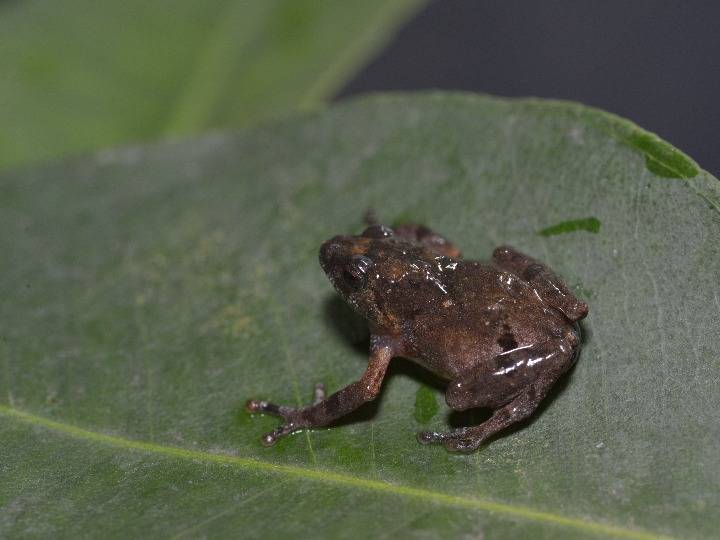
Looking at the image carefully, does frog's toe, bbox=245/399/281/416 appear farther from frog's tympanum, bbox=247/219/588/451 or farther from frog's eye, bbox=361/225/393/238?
frog's eye, bbox=361/225/393/238

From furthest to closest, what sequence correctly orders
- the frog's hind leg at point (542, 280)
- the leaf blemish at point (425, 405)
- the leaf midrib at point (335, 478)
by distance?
the leaf blemish at point (425, 405) → the frog's hind leg at point (542, 280) → the leaf midrib at point (335, 478)

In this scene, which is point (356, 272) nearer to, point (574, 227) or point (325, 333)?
point (325, 333)

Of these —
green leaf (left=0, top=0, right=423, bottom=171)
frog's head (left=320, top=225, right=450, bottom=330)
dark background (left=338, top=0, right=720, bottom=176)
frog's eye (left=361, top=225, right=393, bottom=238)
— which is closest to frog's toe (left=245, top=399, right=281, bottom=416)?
frog's head (left=320, top=225, right=450, bottom=330)

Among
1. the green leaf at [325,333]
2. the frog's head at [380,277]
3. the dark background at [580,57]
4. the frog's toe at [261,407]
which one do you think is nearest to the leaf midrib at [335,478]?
the green leaf at [325,333]

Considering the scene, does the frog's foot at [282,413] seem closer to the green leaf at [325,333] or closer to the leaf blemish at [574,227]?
the green leaf at [325,333]

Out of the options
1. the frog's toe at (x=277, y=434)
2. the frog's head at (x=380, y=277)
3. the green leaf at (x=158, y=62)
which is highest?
the green leaf at (x=158, y=62)

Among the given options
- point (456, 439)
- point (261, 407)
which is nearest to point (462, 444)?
point (456, 439)

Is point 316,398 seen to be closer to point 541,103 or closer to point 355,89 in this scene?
point 541,103

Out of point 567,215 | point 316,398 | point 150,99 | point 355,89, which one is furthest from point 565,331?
point 355,89
